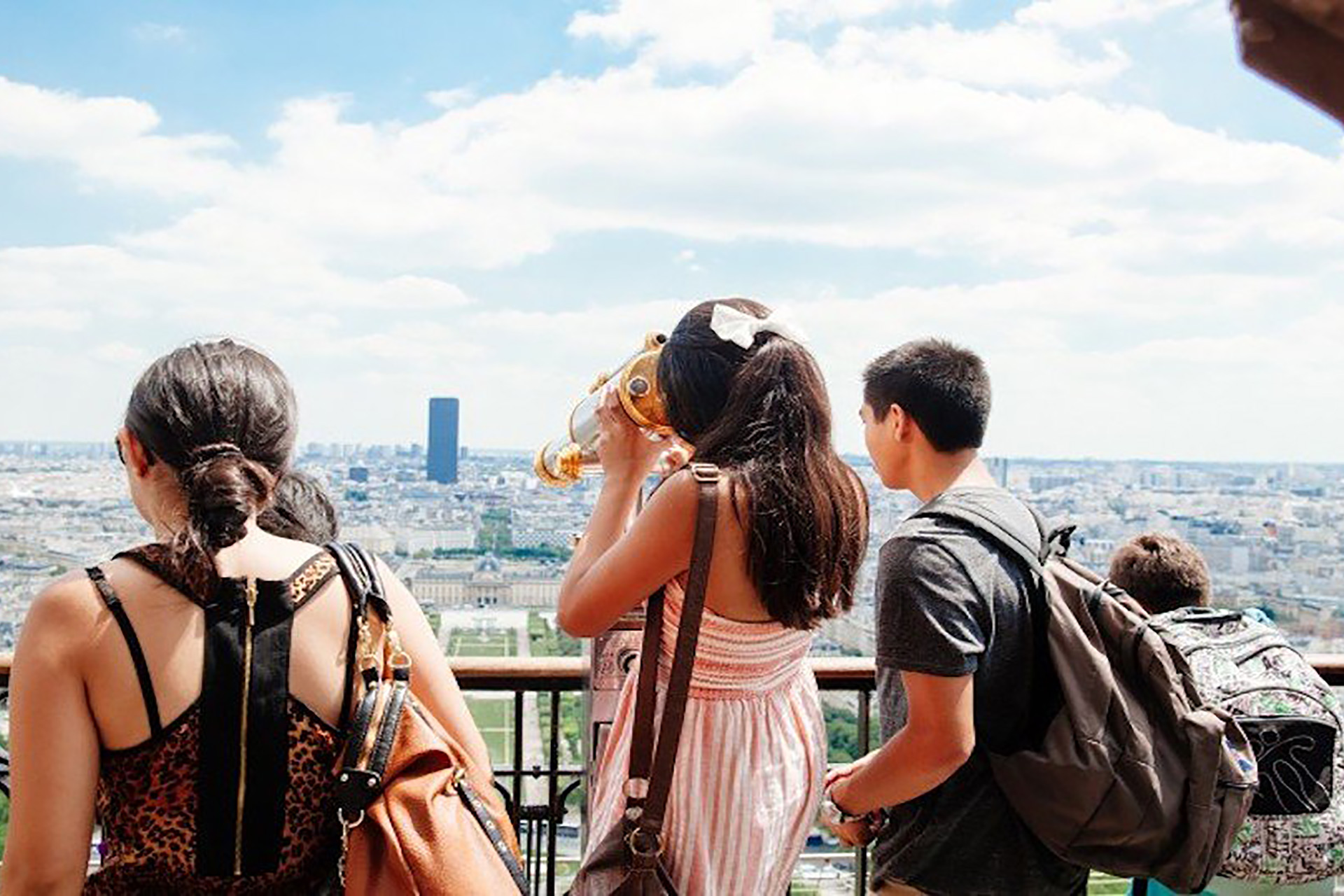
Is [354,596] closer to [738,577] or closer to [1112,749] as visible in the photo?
[738,577]

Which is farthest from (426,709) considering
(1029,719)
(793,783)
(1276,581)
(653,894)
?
(1276,581)

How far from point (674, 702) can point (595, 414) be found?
1.96ft

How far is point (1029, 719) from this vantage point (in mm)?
2033

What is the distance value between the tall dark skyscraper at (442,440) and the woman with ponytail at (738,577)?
3588 mm

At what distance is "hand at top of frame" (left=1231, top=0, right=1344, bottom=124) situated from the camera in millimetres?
582

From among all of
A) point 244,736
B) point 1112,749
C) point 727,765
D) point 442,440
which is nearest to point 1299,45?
point 244,736

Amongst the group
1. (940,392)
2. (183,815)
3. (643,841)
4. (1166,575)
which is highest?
(940,392)

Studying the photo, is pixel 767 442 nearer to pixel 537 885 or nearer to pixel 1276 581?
pixel 537 885

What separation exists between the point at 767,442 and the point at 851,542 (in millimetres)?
222

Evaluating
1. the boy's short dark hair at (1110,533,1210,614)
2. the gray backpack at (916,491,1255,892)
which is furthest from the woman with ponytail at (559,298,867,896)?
the boy's short dark hair at (1110,533,1210,614)

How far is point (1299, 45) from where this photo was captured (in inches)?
23.2

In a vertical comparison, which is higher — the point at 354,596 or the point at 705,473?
the point at 705,473

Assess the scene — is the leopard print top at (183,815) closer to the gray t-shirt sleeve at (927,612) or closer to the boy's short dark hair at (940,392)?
the gray t-shirt sleeve at (927,612)

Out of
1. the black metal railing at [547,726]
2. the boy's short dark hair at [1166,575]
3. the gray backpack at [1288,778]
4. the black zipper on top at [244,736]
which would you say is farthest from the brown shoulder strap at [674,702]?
the boy's short dark hair at [1166,575]
